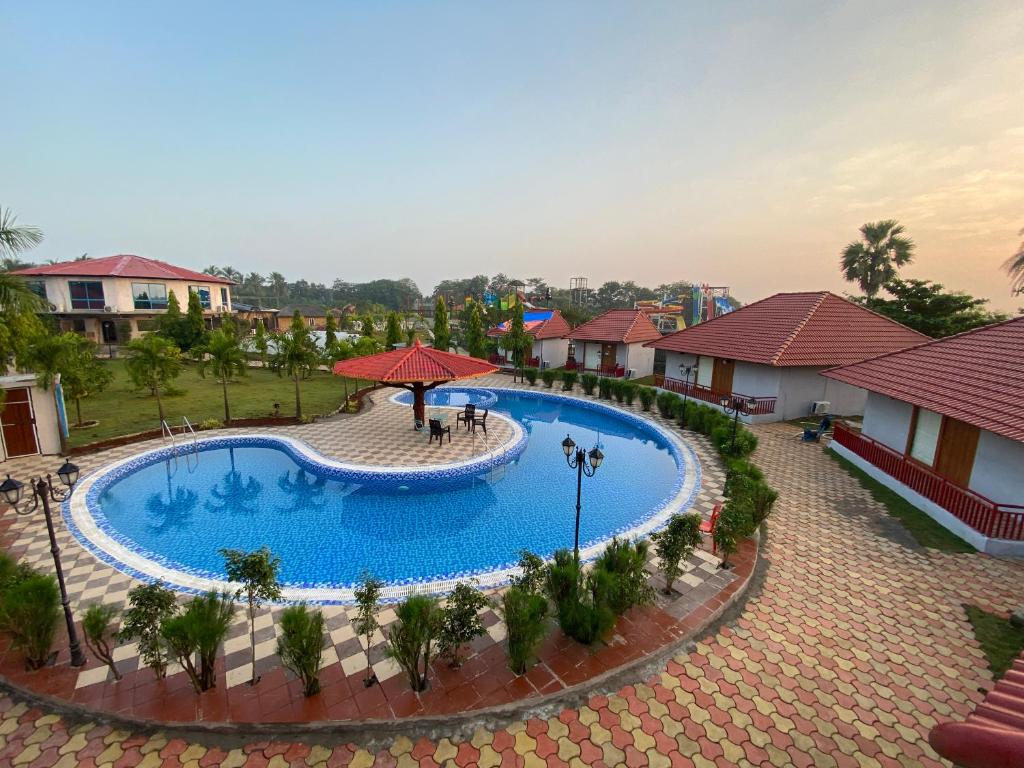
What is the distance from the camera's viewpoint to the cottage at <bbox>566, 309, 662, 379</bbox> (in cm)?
2789

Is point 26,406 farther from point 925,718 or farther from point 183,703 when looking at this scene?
point 925,718

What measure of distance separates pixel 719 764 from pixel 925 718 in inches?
97.1

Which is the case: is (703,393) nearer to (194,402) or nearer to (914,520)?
(914,520)

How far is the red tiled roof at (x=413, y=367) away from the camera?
1367cm

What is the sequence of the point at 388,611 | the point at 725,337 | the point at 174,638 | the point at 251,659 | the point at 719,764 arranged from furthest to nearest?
Answer: the point at 725,337
the point at 388,611
the point at 251,659
the point at 174,638
the point at 719,764

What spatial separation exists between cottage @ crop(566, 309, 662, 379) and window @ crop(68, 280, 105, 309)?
111 feet

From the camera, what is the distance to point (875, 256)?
2778 centimetres

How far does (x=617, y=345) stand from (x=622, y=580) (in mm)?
23702

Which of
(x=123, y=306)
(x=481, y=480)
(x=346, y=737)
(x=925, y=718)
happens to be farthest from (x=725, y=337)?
(x=123, y=306)

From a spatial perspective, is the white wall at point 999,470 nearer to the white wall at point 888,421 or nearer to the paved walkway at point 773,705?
the paved walkway at point 773,705

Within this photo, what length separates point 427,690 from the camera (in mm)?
4758

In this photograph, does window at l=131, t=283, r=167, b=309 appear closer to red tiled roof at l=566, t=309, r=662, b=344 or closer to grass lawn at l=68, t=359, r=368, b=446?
grass lawn at l=68, t=359, r=368, b=446

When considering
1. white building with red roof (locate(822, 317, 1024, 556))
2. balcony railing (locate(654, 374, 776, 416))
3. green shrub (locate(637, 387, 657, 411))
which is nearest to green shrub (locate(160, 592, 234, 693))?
white building with red roof (locate(822, 317, 1024, 556))

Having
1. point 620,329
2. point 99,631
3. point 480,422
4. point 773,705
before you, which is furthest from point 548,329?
point 99,631
